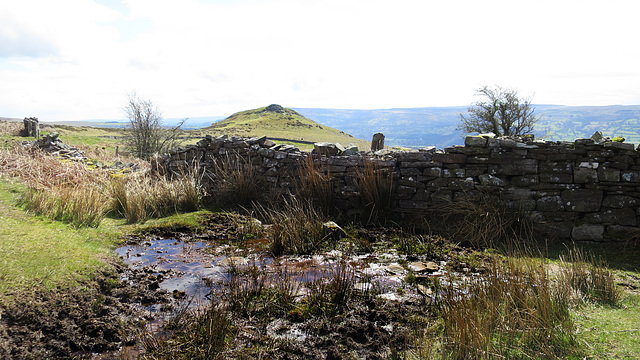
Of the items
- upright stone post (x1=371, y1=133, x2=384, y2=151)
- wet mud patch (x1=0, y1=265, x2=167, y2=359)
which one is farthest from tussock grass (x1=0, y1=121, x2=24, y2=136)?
wet mud patch (x1=0, y1=265, x2=167, y2=359)

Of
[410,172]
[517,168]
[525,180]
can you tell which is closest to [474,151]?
[517,168]

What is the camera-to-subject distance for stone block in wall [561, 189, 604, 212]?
6345 millimetres

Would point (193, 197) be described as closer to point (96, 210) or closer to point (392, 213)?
point (96, 210)

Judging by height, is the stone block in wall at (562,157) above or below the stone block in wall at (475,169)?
above

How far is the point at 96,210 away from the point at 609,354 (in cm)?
722

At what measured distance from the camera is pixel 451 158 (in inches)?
286

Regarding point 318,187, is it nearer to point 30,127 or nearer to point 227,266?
point 227,266

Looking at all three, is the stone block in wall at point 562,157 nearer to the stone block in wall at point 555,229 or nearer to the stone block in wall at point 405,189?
the stone block in wall at point 555,229

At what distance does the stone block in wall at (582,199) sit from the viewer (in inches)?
250

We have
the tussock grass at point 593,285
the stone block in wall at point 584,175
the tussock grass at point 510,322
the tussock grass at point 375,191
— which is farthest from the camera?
the tussock grass at point 375,191

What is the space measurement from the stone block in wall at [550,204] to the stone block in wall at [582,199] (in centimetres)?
8

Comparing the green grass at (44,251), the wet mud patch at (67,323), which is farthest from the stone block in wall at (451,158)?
the green grass at (44,251)

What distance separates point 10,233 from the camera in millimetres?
4648

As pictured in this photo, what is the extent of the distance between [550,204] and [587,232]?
2.35 ft
